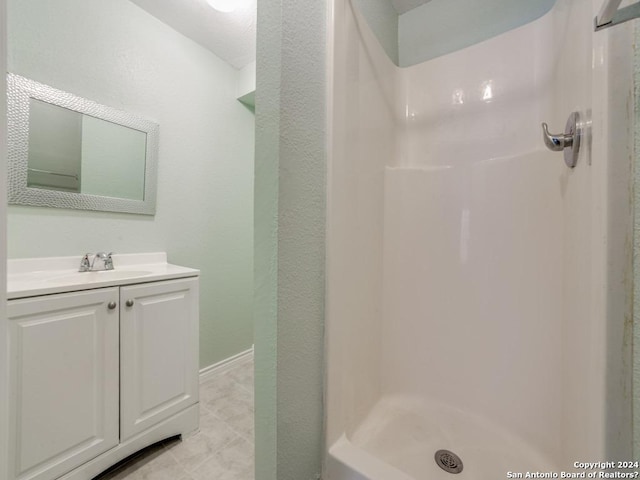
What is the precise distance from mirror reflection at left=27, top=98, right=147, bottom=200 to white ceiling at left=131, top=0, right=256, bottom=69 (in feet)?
2.42

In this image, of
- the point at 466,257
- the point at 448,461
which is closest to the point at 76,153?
the point at 466,257

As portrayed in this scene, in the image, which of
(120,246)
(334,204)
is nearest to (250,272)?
(120,246)

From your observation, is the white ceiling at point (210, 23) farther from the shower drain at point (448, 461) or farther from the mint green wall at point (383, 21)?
the shower drain at point (448, 461)

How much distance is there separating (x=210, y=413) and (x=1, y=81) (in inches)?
65.4

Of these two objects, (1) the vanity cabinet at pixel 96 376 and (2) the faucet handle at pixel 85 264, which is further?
(2) the faucet handle at pixel 85 264

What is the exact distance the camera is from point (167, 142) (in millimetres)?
1576

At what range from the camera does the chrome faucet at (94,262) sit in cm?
125

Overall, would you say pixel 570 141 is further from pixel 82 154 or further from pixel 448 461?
pixel 82 154

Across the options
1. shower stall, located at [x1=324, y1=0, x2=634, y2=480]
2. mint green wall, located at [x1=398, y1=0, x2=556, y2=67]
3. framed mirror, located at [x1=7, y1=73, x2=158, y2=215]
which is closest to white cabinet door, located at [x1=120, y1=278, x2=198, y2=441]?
framed mirror, located at [x1=7, y1=73, x2=158, y2=215]

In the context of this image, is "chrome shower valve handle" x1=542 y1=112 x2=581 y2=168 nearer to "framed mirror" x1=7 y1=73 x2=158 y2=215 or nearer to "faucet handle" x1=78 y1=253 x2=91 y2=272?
"framed mirror" x1=7 y1=73 x2=158 y2=215

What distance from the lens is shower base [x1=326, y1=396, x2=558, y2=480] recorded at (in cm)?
74

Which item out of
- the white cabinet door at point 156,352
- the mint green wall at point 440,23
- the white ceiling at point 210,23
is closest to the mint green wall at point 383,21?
the mint green wall at point 440,23

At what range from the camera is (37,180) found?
1136 mm

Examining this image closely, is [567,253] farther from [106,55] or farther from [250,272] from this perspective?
[106,55]
